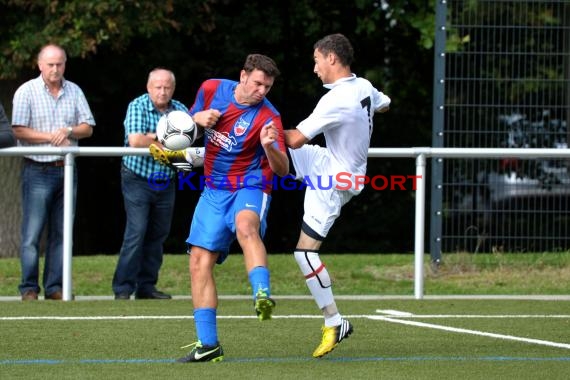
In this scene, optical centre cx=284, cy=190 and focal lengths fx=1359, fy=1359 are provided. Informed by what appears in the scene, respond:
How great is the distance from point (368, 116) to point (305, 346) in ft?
4.76

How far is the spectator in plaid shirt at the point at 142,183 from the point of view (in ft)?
36.1

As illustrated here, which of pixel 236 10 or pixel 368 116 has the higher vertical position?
pixel 236 10

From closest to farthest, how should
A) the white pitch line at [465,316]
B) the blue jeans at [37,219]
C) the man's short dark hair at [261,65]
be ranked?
the man's short dark hair at [261,65] < the white pitch line at [465,316] < the blue jeans at [37,219]

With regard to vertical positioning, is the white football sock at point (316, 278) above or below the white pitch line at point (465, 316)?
above

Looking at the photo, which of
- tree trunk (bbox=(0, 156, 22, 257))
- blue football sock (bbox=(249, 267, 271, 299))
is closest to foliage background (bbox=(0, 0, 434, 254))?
tree trunk (bbox=(0, 156, 22, 257))

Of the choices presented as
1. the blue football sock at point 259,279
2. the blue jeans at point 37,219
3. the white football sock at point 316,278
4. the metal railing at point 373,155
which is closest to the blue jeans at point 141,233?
the metal railing at point 373,155

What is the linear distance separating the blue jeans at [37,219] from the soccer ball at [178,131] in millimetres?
3252

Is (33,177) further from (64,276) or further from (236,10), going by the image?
(236,10)

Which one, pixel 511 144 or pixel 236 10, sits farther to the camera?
pixel 236 10

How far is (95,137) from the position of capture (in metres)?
20.9

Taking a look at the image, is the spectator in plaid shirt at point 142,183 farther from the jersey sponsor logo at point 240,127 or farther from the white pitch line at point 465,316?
the jersey sponsor logo at point 240,127

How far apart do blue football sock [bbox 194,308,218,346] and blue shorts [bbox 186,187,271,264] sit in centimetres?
37

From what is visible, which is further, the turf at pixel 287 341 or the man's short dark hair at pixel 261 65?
the man's short dark hair at pixel 261 65

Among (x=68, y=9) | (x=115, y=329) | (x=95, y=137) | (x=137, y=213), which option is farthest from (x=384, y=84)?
(x=115, y=329)
